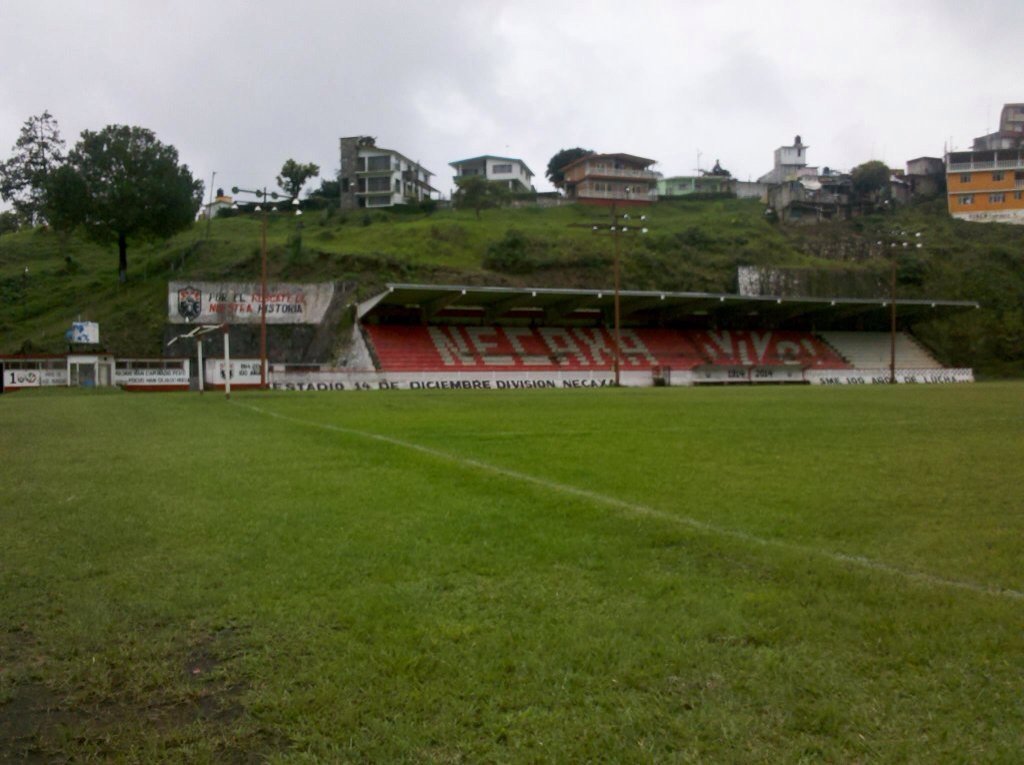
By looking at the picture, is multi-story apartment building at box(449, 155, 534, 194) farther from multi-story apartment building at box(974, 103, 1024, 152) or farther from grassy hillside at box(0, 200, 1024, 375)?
multi-story apartment building at box(974, 103, 1024, 152)

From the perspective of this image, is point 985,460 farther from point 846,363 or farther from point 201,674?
point 846,363

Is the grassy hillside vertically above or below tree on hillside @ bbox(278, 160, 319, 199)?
below

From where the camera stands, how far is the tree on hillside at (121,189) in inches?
2169

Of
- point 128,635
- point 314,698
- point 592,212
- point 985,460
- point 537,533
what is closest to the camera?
point 314,698

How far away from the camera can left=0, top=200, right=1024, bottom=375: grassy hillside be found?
54.9m

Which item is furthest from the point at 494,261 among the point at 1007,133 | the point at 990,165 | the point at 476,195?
the point at 1007,133

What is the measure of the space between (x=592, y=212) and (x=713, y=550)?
3214 inches

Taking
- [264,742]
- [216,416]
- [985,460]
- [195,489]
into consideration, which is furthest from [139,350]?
[264,742]

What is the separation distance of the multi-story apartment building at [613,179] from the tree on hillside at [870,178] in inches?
859

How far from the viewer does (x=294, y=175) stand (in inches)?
3410

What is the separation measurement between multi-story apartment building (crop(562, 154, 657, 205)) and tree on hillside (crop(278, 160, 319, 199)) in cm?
2774

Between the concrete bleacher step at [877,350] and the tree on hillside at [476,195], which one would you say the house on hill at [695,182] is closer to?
the tree on hillside at [476,195]

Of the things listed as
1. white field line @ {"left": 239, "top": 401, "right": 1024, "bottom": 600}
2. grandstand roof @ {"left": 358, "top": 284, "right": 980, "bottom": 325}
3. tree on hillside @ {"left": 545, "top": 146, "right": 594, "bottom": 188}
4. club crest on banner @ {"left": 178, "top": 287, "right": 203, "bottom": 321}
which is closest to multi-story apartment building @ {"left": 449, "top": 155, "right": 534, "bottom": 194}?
tree on hillside @ {"left": 545, "top": 146, "right": 594, "bottom": 188}

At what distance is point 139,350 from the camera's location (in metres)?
47.2
